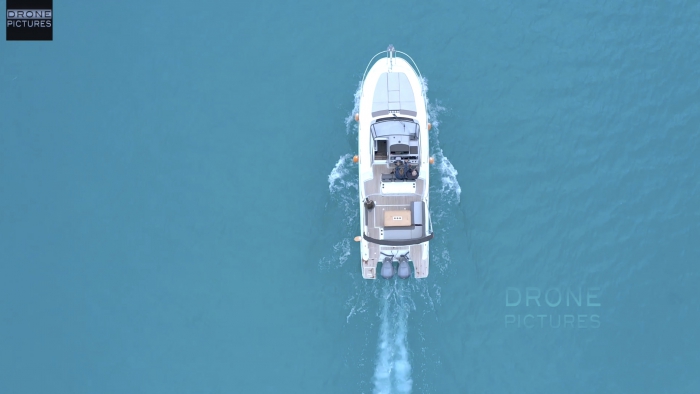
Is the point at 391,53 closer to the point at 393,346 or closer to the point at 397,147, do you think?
the point at 397,147

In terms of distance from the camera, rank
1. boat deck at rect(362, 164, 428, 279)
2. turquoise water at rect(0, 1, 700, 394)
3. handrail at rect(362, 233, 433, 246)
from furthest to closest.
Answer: turquoise water at rect(0, 1, 700, 394) < boat deck at rect(362, 164, 428, 279) < handrail at rect(362, 233, 433, 246)

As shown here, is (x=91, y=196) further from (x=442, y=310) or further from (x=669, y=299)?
(x=669, y=299)

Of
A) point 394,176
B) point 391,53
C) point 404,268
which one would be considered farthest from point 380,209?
point 391,53

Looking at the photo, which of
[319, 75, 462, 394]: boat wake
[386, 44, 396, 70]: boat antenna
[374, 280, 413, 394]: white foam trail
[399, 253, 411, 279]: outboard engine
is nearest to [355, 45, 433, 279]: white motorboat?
[399, 253, 411, 279]: outboard engine

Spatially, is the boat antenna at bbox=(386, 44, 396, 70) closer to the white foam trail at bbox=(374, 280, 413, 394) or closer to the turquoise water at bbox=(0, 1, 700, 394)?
the turquoise water at bbox=(0, 1, 700, 394)

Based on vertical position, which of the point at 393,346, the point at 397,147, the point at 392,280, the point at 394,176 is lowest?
the point at 393,346

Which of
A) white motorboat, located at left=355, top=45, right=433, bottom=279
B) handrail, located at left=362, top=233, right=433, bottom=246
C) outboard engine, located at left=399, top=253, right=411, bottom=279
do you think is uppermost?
white motorboat, located at left=355, top=45, right=433, bottom=279
